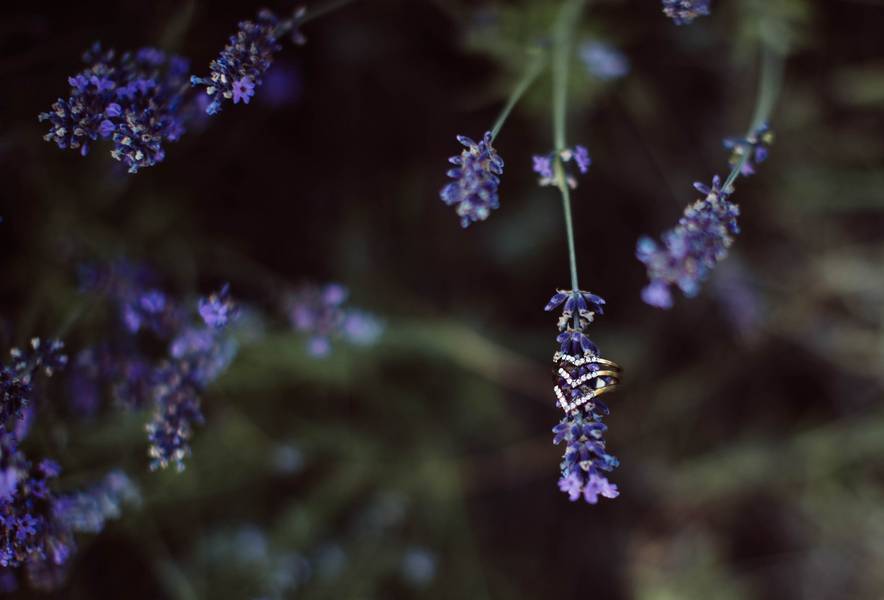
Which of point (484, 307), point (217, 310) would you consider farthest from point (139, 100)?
point (484, 307)

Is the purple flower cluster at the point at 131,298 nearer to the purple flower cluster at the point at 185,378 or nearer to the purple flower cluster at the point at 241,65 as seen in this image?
the purple flower cluster at the point at 185,378

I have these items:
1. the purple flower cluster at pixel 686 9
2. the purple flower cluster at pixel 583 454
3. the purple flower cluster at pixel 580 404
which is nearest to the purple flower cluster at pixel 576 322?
the purple flower cluster at pixel 580 404

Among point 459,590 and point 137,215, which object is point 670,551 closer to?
point 459,590

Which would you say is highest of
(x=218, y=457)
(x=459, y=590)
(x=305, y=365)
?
(x=305, y=365)

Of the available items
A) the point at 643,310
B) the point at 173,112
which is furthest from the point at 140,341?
the point at 643,310

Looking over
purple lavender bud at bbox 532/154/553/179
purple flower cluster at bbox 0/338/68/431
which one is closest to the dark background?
purple flower cluster at bbox 0/338/68/431

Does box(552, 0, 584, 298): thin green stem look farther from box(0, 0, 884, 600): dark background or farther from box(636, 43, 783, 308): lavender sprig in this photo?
box(0, 0, 884, 600): dark background

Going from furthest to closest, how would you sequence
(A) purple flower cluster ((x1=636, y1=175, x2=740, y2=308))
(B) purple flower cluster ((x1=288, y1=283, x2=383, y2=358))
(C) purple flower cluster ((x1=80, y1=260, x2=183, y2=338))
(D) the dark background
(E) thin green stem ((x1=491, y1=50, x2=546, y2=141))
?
1. (D) the dark background
2. (B) purple flower cluster ((x1=288, y1=283, x2=383, y2=358))
3. (C) purple flower cluster ((x1=80, y1=260, x2=183, y2=338))
4. (E) thin green stem ((x1=491, y1=50, x2=546, y2=141))
5. (A) purple flower cluster ((x1=636, y1=175, x2=740, y2=308))
